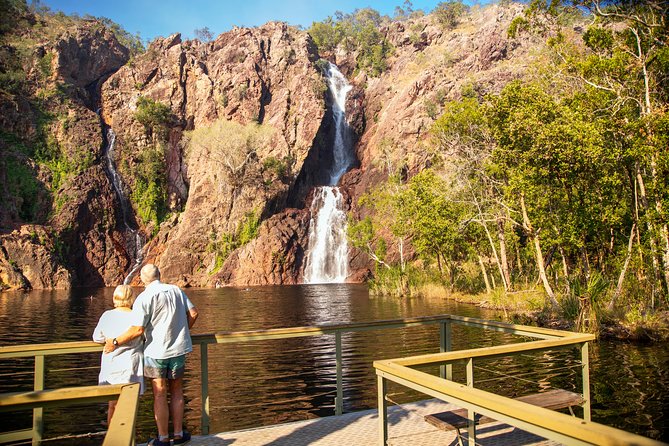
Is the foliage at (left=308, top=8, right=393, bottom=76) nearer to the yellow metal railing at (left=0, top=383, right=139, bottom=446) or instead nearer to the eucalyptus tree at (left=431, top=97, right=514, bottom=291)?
the eucalyptus tree at (left=431, top=97, right=514, bottom=291)

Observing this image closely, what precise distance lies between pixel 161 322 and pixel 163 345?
0.23 metres

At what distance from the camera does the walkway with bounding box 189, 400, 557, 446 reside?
17.3ft

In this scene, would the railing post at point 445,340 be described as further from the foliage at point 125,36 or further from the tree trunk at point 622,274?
A: the foliage at point 125,36

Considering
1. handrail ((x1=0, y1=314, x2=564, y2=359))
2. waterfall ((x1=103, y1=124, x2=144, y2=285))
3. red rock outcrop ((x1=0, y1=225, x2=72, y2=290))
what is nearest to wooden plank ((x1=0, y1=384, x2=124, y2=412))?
handrail ((x1=0, y1=314, x2=564, y2=359))

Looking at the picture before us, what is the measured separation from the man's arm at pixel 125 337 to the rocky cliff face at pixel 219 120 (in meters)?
48.9

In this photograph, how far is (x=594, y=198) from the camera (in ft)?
56.9

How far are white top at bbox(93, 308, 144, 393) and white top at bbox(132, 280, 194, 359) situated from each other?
4.7 inches

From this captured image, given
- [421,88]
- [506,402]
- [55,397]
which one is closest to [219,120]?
[421,88]

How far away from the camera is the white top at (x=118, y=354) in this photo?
→ 4992 millimetres

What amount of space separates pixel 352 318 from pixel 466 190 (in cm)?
976

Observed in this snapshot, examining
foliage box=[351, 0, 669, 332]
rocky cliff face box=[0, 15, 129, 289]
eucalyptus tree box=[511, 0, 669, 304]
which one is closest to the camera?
eucalyptus tree box=[511, 0, 669, 304]

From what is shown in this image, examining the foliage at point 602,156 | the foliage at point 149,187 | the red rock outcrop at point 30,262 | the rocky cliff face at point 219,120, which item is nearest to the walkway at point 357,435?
the foliage at point 602,156

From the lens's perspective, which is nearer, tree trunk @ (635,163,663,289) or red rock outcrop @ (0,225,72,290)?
tree trunk @ (635,163,663,289)

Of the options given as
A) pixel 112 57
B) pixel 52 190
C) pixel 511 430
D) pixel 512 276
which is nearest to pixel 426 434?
pixel 511 430
